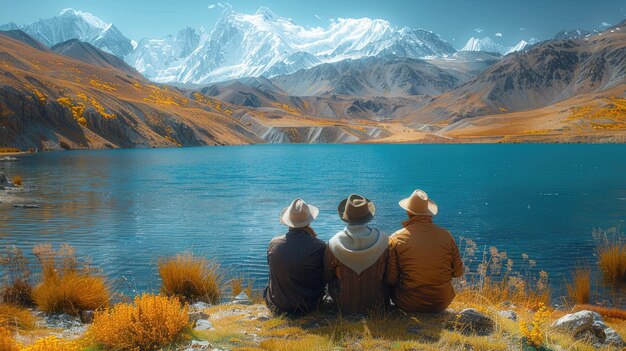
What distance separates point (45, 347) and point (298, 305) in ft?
12.4

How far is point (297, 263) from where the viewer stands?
7902mm

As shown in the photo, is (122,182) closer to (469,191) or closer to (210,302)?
(469,191)

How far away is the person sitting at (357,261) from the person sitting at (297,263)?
21 cm

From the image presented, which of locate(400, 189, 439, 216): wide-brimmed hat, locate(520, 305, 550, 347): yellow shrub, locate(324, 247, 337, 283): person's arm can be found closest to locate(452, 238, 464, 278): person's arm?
locate(400, 189, 439, 216): wide-brimmed hat

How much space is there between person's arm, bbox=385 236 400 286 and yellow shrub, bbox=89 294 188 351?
10.5 feet

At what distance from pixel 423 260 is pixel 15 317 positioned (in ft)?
20.7

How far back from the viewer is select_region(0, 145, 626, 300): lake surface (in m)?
20.1

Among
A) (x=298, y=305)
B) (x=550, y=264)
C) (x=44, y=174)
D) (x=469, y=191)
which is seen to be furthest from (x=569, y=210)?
(x=44, y=174)

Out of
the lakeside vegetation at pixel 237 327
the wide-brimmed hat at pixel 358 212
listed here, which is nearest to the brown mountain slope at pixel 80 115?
the lakeside vegetation at pixel 237 327

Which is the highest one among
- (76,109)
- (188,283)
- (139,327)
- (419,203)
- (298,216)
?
(76,109)

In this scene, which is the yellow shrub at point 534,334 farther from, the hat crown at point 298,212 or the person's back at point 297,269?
the hat crown at point 298,212

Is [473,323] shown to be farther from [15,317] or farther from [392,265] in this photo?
[15,317]

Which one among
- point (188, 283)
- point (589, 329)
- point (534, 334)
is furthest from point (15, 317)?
point (589, 329)

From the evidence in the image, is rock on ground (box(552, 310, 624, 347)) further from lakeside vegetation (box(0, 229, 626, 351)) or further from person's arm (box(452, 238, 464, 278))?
person's arm (box(452, 238, 464, 278))
